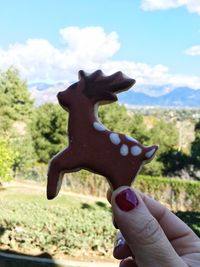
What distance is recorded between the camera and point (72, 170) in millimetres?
2426

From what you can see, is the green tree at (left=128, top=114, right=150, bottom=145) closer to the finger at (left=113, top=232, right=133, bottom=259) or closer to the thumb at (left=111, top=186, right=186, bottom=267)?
the finger at (left=113, top=232, right=133, bottom=259)

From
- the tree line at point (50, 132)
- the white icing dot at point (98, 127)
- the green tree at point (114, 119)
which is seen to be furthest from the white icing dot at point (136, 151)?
the green tree at point (114, 119)

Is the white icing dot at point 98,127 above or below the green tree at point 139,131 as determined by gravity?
below

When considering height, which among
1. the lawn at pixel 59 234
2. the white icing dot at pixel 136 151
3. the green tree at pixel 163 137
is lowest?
the lawn at pixel 59 234

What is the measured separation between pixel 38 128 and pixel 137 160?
77.3ft

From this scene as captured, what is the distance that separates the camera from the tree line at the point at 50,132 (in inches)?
973

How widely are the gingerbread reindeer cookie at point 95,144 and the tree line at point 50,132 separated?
69.6ft

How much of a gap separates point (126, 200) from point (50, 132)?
2326cm

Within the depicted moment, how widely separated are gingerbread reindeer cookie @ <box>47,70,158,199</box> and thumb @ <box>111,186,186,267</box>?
0.90 ft

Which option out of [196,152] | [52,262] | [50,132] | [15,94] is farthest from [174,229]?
[15,94]

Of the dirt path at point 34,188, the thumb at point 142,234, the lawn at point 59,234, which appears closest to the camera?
the thumb at point 142,234

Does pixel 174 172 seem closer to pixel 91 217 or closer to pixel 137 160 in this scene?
pixel 91 217

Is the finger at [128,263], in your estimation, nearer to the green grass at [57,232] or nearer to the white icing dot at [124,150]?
the white icing dot at [124,150]

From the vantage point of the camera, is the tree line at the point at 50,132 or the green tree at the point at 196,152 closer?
the tree line at the point at 50,132
